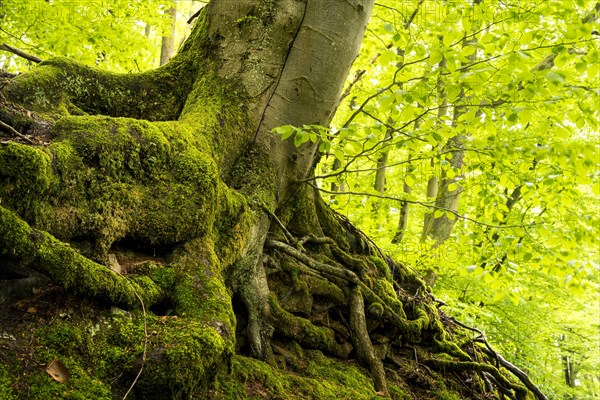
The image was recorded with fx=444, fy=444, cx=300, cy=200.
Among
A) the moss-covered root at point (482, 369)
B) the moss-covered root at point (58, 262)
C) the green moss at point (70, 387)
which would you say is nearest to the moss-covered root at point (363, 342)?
the moss-covered root at point (482, 369)

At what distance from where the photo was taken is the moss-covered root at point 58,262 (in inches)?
75.6

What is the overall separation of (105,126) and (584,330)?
939 inches

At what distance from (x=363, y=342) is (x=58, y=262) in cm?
280

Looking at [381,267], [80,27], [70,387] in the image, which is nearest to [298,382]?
[70,387]

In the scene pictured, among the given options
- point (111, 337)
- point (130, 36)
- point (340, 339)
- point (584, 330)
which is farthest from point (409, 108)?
point (584, 330)

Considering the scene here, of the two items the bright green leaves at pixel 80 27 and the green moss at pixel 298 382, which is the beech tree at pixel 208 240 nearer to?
the green moss at pixel 298 382

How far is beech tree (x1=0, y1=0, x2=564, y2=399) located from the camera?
2084mm

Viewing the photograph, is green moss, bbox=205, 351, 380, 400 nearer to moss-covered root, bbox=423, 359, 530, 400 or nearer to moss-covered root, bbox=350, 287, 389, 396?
moss-covered root, bbox=350, 287, 389, 396

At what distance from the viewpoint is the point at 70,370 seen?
190cm

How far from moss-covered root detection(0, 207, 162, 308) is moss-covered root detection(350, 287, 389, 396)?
2.34m

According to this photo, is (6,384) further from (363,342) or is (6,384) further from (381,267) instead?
(381,267)

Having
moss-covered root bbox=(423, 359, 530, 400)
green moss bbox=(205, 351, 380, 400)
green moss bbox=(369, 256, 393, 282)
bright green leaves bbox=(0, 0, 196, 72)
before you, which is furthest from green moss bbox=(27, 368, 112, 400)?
bright green leaves bbox=(0, 0, 196, 72)

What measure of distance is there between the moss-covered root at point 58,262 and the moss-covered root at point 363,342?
2341 mm

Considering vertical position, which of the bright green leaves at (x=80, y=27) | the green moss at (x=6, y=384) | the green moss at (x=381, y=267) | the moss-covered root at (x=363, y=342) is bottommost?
the green moss at (x=6, y=384)
